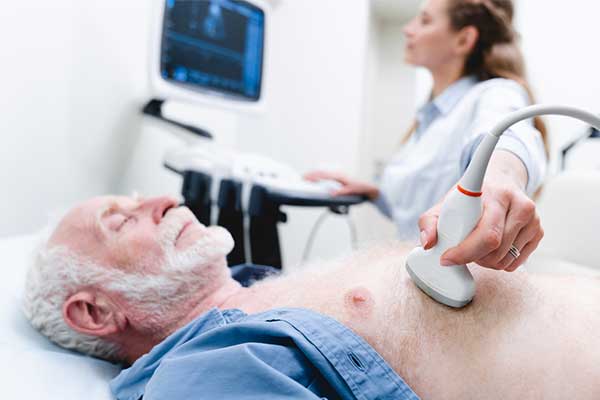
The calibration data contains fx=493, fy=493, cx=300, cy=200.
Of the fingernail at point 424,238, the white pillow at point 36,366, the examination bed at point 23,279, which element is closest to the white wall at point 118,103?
the examination bed at point 23,279

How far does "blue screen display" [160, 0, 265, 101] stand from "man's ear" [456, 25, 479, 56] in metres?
0.67

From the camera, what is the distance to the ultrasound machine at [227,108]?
4.23 feet

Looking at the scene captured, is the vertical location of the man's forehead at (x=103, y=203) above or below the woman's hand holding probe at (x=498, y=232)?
below

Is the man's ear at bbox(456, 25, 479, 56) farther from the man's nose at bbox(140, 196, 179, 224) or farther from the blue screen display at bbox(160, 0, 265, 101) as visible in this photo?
the man's nose at bbox(140, 196, 179, 224)

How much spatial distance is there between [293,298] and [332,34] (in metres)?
1.82

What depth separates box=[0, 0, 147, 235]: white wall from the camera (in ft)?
3.98

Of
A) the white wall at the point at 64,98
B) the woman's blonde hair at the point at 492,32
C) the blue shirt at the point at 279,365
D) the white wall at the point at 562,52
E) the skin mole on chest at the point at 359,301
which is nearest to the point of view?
the blue shirt at the point at 279,365

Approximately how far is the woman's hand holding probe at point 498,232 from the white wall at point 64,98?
1.07 m

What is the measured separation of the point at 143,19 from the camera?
5.46ft

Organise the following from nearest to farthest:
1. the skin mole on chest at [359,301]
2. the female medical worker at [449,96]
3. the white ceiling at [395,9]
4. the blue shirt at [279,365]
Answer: the blue shirt at [279,365] → the skin mole on chest at [359,301] → the female medical worker at [449,96] → the white ceiling at [395,9]

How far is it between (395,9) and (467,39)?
253 cm

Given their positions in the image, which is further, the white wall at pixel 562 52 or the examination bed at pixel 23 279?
the white wall at pixel 562 52

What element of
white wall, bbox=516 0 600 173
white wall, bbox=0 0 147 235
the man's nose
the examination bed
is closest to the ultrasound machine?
white wall, bbox=0 0 147 235

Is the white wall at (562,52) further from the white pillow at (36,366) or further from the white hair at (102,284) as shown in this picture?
the white pillow at (36,366)
